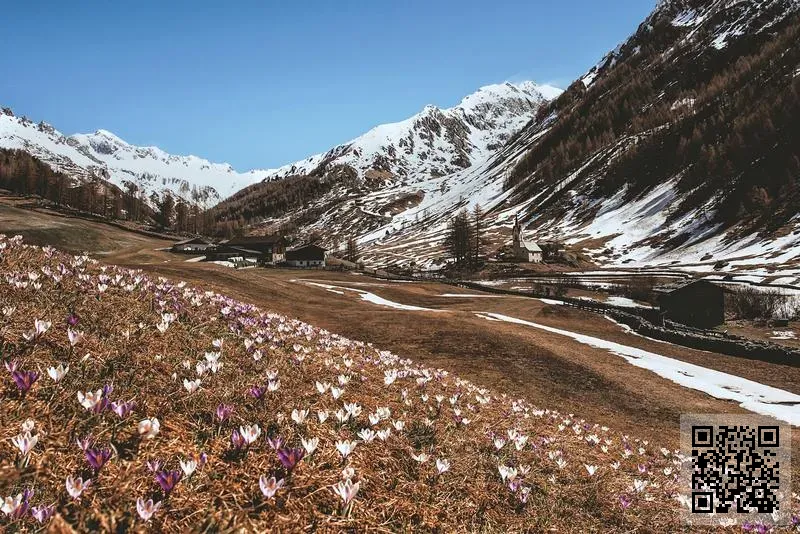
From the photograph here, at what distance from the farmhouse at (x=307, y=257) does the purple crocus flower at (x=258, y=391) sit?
460 feet

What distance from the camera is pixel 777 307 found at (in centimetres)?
5731

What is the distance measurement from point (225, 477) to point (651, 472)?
7.15m

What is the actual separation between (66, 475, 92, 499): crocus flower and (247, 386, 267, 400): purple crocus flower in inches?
75.8

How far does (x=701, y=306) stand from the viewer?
56656mm

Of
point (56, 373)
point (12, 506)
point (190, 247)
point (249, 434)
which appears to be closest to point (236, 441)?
point (249, 434)

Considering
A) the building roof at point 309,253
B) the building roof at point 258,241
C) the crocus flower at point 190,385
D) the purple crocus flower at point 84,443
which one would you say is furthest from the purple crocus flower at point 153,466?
the building roof at point 258,241

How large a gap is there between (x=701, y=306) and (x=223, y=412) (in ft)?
220

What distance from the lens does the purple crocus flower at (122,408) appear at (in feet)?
12.1

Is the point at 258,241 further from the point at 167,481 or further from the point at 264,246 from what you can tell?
the point at 167,481

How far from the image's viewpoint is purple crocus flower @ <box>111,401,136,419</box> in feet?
12.1

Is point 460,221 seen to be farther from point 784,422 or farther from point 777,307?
point 784,422

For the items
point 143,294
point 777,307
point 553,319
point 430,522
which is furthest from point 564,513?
point 777,307

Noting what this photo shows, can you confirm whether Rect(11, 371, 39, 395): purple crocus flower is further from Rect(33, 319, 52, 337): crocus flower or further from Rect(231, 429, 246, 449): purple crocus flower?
Rect(231, 429, 246, 449): purple crocus flower

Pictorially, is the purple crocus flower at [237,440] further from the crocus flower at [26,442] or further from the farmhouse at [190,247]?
the farmhouse at [190,247]
